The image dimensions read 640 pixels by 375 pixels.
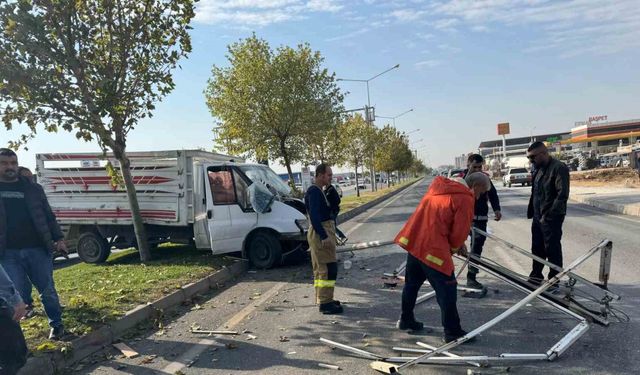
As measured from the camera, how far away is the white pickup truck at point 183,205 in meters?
9.32

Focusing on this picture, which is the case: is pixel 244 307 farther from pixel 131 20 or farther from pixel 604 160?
pixel 604 160

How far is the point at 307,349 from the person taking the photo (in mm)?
4973

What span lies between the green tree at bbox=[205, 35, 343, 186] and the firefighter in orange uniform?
55.0ft

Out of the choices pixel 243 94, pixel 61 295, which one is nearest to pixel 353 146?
pixel 243 94

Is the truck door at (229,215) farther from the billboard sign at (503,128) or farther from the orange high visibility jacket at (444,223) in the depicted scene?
the billboard sign at (503,128)

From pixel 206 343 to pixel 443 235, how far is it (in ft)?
8.92

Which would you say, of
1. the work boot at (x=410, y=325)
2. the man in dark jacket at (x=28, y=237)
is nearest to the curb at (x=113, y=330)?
the man in dark jacket at (x=28, y=237)

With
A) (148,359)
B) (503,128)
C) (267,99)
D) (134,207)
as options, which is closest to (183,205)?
(134,207)

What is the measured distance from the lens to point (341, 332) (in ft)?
17.9

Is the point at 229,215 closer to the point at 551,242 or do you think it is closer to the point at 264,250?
the point at 264,250

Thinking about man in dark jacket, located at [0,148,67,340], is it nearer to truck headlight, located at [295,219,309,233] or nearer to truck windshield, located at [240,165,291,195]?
truck headlight, located at [295,219,309,233]

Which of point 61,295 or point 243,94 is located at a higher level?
point 243,94

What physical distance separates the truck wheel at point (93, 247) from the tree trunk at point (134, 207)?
139 centimetres

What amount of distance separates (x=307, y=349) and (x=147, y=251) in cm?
628
